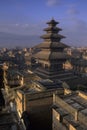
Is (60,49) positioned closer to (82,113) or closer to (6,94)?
(6,94)

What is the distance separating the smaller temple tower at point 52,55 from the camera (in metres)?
32.0

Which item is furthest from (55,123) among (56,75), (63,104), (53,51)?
(53,51)

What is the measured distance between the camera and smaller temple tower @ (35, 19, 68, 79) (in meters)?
32.0

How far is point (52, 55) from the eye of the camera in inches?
1266

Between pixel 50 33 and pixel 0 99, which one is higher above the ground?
pixel 50 33

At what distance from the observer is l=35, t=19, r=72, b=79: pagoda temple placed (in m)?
32.0

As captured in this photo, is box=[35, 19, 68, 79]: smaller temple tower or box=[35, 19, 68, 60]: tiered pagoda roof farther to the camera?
box=[35, 19, 68, 60]: tiered pagoda roof

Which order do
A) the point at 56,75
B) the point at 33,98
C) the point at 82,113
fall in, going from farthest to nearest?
the point at 56,75
the point at 33,98
the point at 82,113

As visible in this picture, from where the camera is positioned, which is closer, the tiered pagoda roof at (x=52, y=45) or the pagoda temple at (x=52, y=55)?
the pagoda temple at (x=52, y=55)

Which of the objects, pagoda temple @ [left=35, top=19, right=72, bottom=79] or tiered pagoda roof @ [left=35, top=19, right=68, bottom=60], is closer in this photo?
pagoda temple @ [left=35, top=19, right=72, bottom=79]

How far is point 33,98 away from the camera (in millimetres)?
18531

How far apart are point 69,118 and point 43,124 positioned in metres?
5.94

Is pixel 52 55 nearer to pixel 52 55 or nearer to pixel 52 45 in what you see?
pixel 52 55

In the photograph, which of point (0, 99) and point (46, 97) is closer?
point (46, 97)
